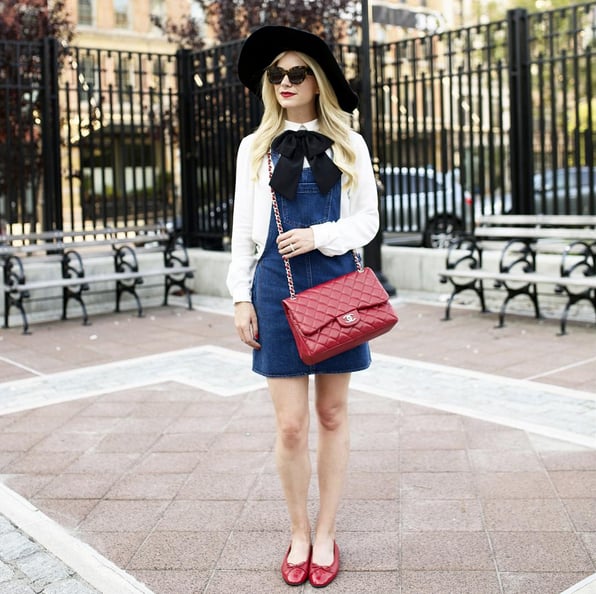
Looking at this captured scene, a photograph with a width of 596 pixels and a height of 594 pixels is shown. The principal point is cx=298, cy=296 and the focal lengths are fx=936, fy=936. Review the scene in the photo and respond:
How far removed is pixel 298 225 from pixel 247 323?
0.41 meters

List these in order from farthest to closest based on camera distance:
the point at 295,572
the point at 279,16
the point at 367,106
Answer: the point at 279,16, the point at 367,106, the point at 295,572

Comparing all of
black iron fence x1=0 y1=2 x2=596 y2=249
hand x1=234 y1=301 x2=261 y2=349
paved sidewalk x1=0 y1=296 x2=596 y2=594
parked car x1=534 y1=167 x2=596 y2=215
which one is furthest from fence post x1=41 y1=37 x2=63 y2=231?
hand x1=234 y1=301 x2=261 y2=349

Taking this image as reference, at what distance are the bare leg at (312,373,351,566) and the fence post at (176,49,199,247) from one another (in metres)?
9.40

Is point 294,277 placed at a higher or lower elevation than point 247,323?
higher

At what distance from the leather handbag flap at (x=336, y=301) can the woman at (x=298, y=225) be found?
95 millimetres

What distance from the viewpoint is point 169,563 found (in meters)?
3.72

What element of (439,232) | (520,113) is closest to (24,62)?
(439,232)

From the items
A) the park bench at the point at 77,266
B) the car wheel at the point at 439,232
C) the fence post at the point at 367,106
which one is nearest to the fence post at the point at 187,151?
the park bench at the point at 77,266

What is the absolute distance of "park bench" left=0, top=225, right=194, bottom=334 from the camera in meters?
9.85

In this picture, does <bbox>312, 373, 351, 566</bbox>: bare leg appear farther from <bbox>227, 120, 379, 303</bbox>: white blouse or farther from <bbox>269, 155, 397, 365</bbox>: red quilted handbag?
<bbox>227, 120, 379, 303</bbox>: white blouse

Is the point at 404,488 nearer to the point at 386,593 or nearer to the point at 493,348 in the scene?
the point at 386,593

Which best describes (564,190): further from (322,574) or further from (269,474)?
(322,574)

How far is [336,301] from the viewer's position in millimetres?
3295

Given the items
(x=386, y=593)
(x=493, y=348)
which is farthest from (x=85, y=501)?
(x=493, y=348)
